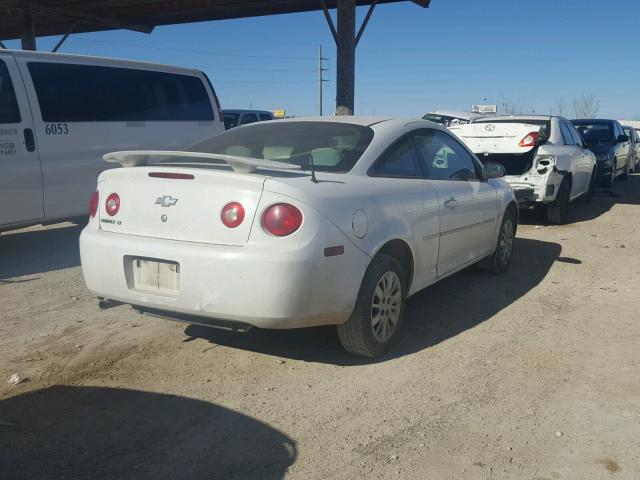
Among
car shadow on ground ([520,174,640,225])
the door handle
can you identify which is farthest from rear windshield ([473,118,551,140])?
the door handle

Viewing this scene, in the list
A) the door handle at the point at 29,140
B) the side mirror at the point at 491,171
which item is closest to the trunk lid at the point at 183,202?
the side mirror at the point at 491,171

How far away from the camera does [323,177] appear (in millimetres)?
3703

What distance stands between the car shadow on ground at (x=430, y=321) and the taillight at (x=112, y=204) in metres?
1.11

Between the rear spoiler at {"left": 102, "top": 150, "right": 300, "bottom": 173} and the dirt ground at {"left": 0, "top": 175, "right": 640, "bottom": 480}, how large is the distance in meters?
0.74

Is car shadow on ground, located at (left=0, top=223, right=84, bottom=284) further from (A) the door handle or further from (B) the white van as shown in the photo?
(A) the door handle

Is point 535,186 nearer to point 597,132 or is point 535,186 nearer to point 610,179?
point 610,179

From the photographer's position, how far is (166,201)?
3.54 m

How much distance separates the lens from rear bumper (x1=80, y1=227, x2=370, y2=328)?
10.7ft

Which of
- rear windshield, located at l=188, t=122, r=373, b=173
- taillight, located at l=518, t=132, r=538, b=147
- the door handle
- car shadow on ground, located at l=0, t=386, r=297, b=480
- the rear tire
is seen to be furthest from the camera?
the rear tire

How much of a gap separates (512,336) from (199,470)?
2622mm

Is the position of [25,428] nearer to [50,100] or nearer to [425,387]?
[425,387]

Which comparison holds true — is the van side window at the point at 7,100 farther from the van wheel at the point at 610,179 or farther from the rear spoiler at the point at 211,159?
the van wheel at the point at 610,179

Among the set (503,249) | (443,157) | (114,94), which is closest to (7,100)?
(114,94)

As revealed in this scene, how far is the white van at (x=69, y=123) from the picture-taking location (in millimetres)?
6430
